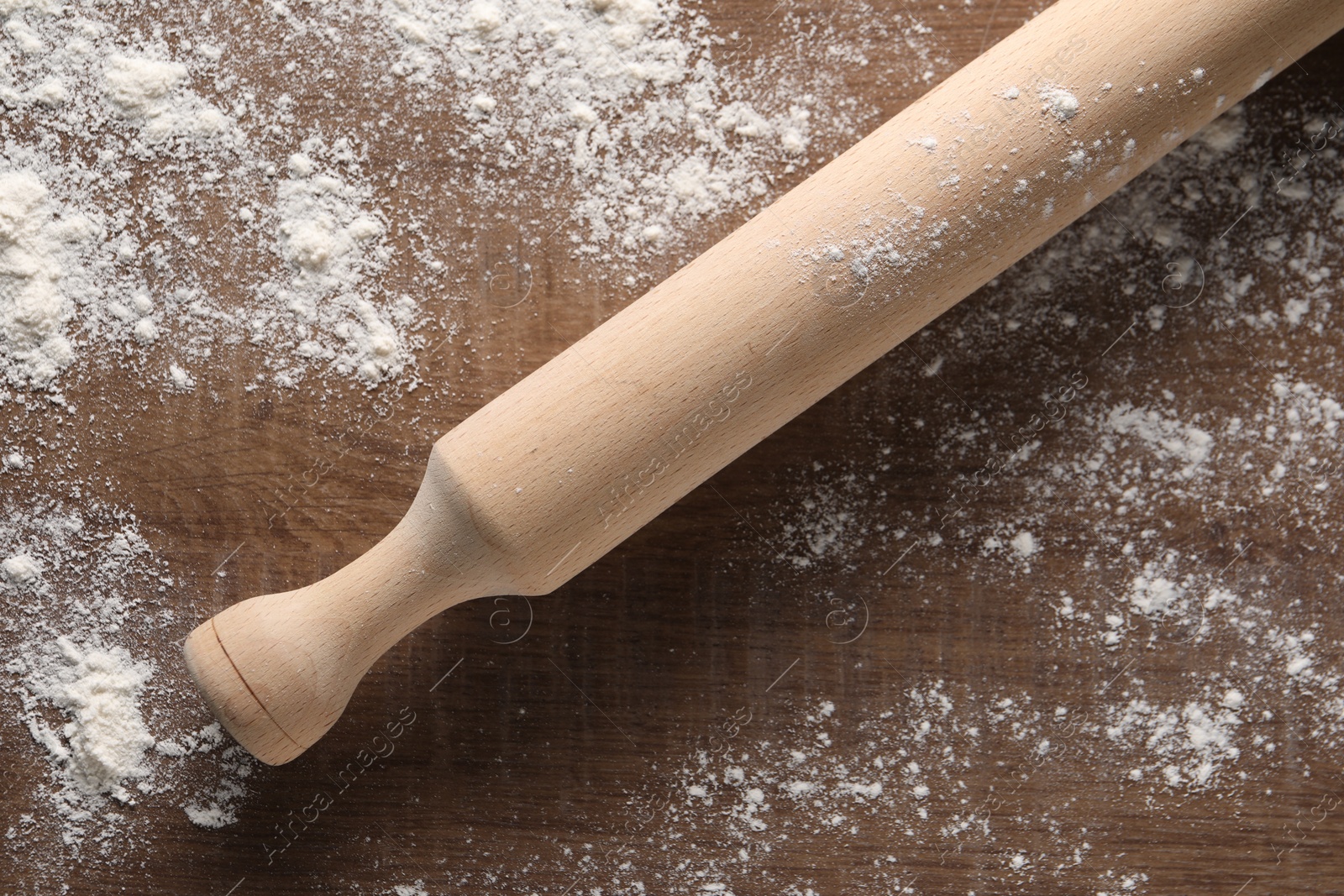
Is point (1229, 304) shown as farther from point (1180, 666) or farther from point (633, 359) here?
point (633, 359)

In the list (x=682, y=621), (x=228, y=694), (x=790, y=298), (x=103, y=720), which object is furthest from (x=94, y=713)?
(x=790, y=298)

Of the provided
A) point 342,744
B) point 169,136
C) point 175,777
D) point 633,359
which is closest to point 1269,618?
point 633,359

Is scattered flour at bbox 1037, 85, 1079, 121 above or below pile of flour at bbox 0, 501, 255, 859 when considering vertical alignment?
above

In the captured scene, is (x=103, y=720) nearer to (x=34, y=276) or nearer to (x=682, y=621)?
(x=34, y=276)

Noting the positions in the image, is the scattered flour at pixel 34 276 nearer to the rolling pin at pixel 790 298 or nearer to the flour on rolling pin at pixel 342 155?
the flour on rolling pin at pixel 342 155

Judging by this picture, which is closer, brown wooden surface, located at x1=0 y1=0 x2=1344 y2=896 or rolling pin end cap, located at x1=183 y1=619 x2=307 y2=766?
rolling pin end cap, located at x1=183 y1=619 x2=307 y2=766

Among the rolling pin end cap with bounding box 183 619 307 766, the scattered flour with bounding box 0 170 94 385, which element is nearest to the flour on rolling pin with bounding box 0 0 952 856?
the scattered flour with bounding box 0 170 94 385

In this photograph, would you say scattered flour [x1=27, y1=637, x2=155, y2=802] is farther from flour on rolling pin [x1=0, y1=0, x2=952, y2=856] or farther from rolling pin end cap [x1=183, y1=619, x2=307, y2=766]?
rolling pin end cap [x1=183, y1=619, x2=307, y2=766]
